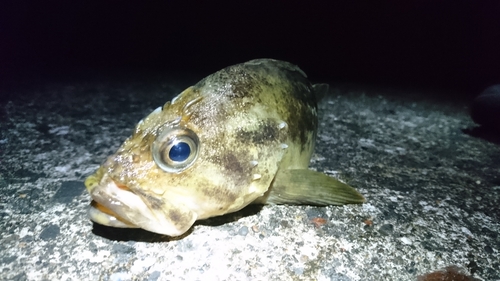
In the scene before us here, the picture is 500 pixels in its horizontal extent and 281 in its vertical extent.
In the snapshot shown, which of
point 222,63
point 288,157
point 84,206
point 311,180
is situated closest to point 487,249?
point 311,180

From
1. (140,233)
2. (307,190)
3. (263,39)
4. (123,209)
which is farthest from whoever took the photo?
(263,39)

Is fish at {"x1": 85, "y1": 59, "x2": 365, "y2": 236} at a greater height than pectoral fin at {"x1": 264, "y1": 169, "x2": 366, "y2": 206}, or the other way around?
fish at {"x1": 85, "y1": 59, "x2": 365, "y2": 236}

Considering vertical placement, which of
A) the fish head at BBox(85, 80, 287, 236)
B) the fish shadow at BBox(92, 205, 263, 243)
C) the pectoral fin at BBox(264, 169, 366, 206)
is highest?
the fish head at BBox(85, 80, 287, 236)

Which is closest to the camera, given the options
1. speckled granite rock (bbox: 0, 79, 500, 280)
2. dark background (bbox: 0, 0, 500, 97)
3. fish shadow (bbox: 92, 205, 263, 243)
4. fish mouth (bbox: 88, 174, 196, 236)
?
fish mouth (bbox: 88, 174, 196, 236)

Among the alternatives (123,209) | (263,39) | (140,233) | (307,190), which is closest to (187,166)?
(123,209)

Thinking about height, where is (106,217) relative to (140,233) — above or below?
above

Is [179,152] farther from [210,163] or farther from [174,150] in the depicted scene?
[210,163]

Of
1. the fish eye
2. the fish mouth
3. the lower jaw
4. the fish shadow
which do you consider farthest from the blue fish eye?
the fish shadow

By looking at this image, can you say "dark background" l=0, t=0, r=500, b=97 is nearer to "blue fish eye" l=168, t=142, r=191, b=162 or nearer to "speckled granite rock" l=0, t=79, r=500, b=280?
"speckled granite rock" l=0, t=79, r=500, b=280

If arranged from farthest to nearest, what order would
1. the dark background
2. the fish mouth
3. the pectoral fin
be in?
the dark background < the pectoral fin < the fish mouth
